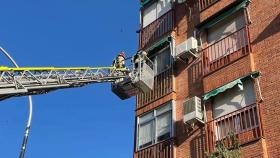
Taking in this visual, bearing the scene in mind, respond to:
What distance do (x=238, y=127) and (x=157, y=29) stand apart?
7.96 m

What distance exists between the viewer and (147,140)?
753 inches

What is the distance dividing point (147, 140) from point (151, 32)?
226 inches

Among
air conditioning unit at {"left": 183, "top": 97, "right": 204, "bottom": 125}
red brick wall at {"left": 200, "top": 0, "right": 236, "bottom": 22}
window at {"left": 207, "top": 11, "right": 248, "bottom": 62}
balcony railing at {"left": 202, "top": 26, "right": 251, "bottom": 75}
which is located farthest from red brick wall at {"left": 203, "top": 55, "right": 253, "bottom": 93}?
red brick wall at {"left": 200, "top": 0, "right": 236, "bottom": 22}

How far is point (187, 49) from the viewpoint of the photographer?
62.2ft

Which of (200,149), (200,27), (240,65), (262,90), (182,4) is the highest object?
(182,4)

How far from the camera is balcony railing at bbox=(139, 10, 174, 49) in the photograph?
2167 centimetres

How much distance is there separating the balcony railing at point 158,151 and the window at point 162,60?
365 cm

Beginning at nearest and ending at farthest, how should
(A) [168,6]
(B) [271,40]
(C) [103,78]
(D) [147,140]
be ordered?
(B) [271,40] → (D) [147,140] → (C) [103,78] → (A) [168,6]

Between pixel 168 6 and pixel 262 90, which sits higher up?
pixel 168 6

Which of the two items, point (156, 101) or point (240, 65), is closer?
point (240, 65)

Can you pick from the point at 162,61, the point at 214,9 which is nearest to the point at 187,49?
the point at 214,9

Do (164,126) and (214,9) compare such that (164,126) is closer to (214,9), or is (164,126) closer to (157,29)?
(214,9)

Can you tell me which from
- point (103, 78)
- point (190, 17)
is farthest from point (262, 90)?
point (103, 78)

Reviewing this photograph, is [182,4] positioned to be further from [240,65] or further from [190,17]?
[240,65]
